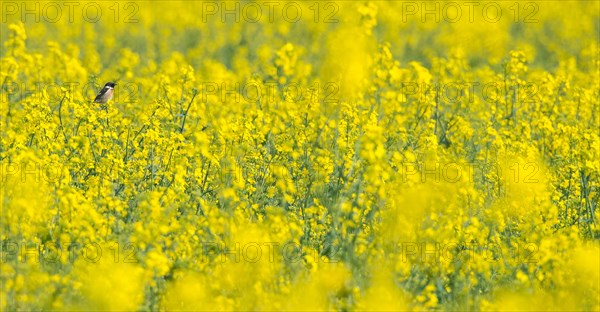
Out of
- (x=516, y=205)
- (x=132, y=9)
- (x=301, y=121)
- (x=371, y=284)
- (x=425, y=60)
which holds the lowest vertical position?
(x=371, y=284)

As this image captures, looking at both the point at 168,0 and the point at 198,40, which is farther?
the point at 168,0

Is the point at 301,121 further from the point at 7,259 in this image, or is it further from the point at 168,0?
the point at 168,0

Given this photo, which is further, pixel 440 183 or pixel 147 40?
pixel 147 40

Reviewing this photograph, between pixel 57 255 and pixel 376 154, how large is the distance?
2157 mm

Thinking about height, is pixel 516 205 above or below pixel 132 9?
below

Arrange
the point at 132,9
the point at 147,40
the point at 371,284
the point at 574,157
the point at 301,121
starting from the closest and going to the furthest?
1. the point at 371,284
2. the point at 574,157
3. the point at 301,121
4. the point at 147,40
5. the point at 132,9

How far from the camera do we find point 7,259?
19.1 feet

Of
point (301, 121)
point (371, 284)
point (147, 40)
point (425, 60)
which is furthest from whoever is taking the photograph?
Result: point (147, 40)

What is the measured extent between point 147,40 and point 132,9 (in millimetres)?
2610

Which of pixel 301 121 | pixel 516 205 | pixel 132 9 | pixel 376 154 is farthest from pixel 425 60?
pixel 376 154

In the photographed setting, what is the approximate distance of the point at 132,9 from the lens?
23.0m

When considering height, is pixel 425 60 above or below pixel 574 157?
above

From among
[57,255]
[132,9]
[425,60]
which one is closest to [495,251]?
[57,255]

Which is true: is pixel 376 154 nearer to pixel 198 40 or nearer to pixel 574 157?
pixel 574 157
